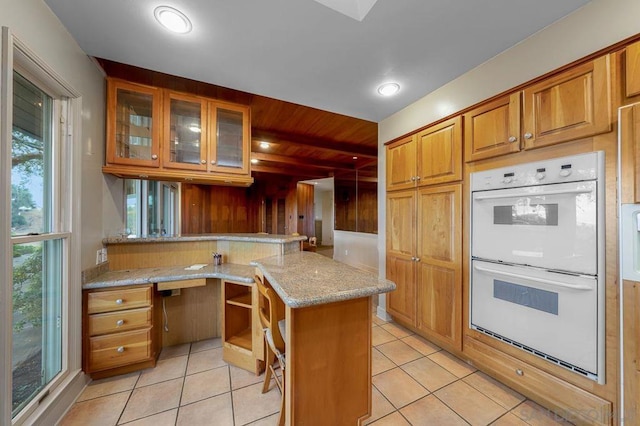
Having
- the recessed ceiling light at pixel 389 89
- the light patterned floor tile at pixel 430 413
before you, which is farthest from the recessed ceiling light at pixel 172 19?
the light patterned floor tile at pixel 430 413

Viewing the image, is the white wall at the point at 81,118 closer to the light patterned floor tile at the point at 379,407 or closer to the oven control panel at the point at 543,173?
the light patterned floor tile at the point at 379,407

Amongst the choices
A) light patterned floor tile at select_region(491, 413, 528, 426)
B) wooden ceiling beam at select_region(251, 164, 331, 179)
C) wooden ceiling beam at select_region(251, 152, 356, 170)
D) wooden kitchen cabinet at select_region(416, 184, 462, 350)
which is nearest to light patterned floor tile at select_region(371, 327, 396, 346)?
wooden kitchen cabinet at select_region(416, 184, 462, 350)

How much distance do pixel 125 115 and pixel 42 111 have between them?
69cm

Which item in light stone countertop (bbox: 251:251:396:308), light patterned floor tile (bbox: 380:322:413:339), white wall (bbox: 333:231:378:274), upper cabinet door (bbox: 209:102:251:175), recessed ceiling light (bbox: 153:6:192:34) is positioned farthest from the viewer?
white wall (bbox: 333:231:378:274)

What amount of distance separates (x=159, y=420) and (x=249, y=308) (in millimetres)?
847

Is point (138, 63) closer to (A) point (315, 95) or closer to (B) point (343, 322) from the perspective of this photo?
(A) point (315, 95)

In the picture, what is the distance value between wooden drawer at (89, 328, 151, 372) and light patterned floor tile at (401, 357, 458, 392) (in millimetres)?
2145

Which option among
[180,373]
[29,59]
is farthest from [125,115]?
[180,373]

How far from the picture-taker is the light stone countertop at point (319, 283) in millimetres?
1055

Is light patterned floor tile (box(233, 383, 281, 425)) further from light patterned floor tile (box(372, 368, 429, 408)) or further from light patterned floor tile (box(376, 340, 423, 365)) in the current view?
light patterned floor tile (box(376, 340, 423, 365))

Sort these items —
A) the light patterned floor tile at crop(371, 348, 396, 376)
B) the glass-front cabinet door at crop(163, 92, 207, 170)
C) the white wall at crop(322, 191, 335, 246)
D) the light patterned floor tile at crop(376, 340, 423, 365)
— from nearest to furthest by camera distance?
1. the light patterned floor tile at crop(371, 348, 396, 376)
2. the light patterned floor tile at crop(376, 340, 423, 365)
3. the glass-front cabinet door at crop(163, 92, 207, 170)
4. the white wall at crop(322, 191, 335, 246)

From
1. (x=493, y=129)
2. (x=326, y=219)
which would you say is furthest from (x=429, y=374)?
(x=326, y=219)

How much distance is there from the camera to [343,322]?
1245 millimetres

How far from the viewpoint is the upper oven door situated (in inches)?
51.8
